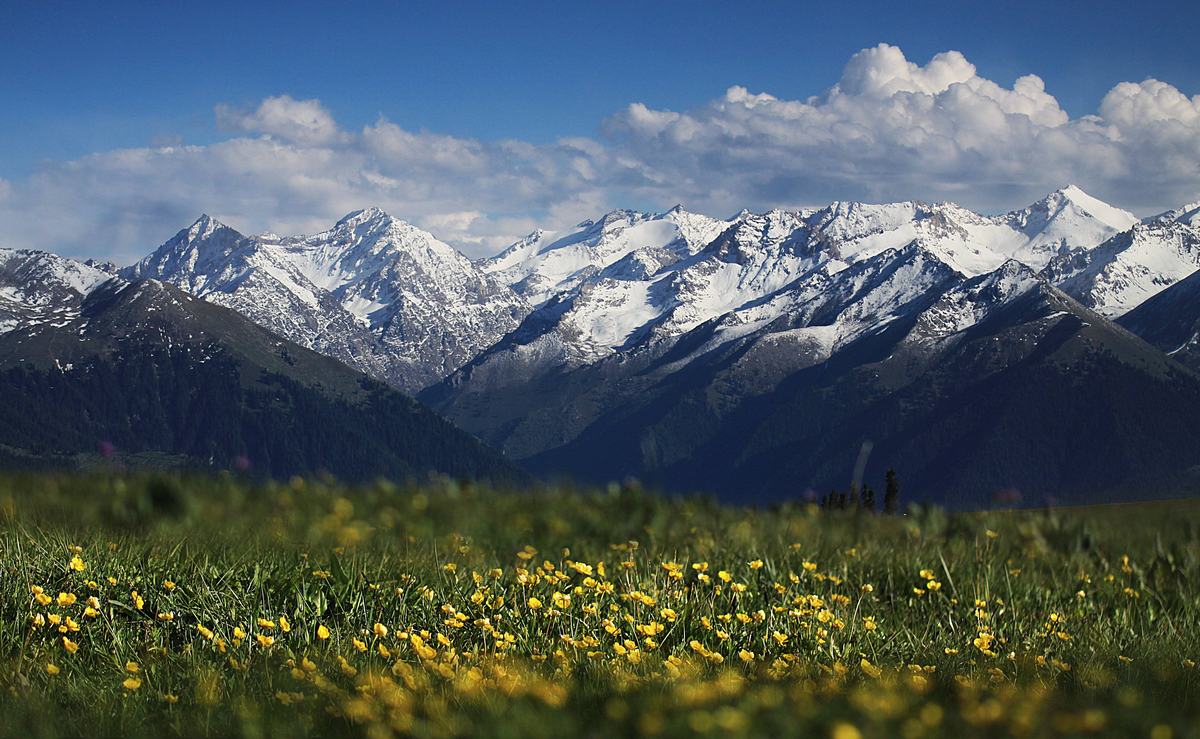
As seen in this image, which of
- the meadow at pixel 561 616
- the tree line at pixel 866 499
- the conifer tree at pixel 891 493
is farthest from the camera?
the conifer tree at pixel 891 493

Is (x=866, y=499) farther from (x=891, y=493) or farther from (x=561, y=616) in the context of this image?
(x=561, y=616)

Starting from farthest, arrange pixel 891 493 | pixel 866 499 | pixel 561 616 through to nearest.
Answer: pixel 891 493, pixel 866 499, pixel 561 616

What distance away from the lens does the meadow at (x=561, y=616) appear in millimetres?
5402

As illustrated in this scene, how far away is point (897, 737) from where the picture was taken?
4422mm

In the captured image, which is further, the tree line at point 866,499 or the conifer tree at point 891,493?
the conifer tree at point 891,493

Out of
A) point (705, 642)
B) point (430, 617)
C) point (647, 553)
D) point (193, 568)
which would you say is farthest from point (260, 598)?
point (647, 553)

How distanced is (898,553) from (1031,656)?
4870 millimetres

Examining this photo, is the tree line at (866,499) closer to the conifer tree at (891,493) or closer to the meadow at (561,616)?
the conifer tree at (891,493)

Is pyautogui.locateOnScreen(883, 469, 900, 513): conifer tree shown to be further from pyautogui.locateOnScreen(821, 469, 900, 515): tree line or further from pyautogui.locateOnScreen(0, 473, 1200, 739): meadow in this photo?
pyautogui.locateOnScreen(0, 473, 1200, 739): meadow

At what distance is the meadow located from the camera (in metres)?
5.40

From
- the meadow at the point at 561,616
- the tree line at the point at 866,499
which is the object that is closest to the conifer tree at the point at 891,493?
the tree line at the point at 866,499

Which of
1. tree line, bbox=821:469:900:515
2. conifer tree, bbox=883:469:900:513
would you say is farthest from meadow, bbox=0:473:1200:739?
conifer tree, bbox=883:469:900:513

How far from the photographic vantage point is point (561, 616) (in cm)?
900

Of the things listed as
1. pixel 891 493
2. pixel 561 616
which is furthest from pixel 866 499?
pixel 561 616
